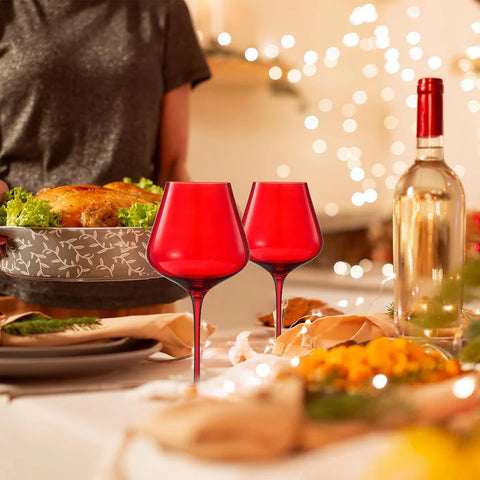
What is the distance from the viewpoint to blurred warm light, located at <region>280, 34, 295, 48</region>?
363 centimetres

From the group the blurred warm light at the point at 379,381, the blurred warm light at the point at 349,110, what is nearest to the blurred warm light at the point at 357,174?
the blurred warm light at the point at 349,110

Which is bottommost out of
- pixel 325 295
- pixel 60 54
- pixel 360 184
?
pixel 325 295

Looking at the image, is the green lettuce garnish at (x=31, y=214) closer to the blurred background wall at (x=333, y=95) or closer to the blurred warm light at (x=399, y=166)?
the blurred background wall at (x=333, y=95)

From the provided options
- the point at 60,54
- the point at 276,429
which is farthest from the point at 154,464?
the point at 60,54

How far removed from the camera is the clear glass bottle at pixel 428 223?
70 centimetres

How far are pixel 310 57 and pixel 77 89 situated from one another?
238 cm

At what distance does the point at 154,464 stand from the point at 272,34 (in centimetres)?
335

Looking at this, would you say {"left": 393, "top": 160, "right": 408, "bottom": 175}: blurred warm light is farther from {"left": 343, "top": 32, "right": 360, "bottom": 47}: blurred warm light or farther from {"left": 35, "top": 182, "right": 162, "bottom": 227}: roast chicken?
{"left": 35, "top": 182, "right": 162, "bottom": 227}: roast chicken

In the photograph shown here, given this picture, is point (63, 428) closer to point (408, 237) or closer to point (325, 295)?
point (408, 237)

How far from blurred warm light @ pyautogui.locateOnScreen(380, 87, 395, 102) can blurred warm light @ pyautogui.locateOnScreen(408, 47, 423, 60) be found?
0.68 ft

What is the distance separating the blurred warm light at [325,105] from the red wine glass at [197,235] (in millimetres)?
3245

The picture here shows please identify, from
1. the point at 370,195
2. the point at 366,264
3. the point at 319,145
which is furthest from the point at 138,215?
the point at 370,195

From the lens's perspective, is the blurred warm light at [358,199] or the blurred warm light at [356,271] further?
the blurred warm light at [358,199]

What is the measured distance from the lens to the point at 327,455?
0.41 meters
